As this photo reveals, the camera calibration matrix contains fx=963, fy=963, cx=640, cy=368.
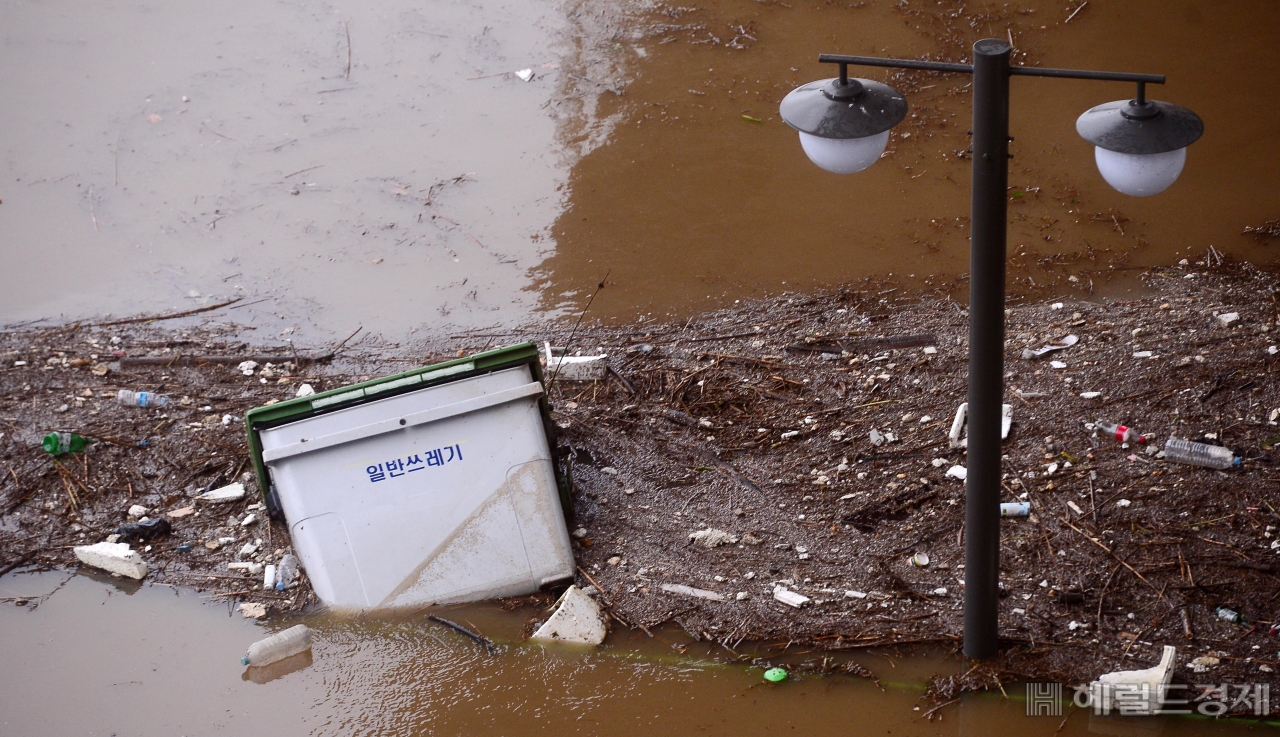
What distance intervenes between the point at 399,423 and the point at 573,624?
1233 millimetres

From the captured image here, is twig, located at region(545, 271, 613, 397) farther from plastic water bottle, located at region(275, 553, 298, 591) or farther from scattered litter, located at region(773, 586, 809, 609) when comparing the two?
scattered litter, located at region(773, 586, 809, 609)

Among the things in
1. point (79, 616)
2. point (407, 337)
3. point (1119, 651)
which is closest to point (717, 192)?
point (407, 337)

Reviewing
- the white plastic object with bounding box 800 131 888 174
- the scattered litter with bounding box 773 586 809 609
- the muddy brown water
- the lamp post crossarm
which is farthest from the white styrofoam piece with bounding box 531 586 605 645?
the lamp post crossarm

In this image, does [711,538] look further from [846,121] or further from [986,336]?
[846,121]

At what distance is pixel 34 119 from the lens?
938 cm

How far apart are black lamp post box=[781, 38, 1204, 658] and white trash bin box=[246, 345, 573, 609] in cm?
188

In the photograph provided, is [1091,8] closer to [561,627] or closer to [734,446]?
[734,446]

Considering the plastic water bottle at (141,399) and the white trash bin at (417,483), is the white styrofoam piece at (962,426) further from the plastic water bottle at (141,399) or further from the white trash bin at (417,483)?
the plastic water bottle at (141,399)

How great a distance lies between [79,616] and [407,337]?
111 inches

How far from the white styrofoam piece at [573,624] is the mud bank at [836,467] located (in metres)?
0.12

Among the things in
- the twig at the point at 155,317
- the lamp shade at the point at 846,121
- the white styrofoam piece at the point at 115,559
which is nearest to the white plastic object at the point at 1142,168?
the lamp shade at the point at 846,121

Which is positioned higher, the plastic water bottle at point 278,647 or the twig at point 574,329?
the twig at point 574,329

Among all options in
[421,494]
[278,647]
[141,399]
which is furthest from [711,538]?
[141,399]

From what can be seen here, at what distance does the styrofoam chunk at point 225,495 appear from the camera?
546cm
